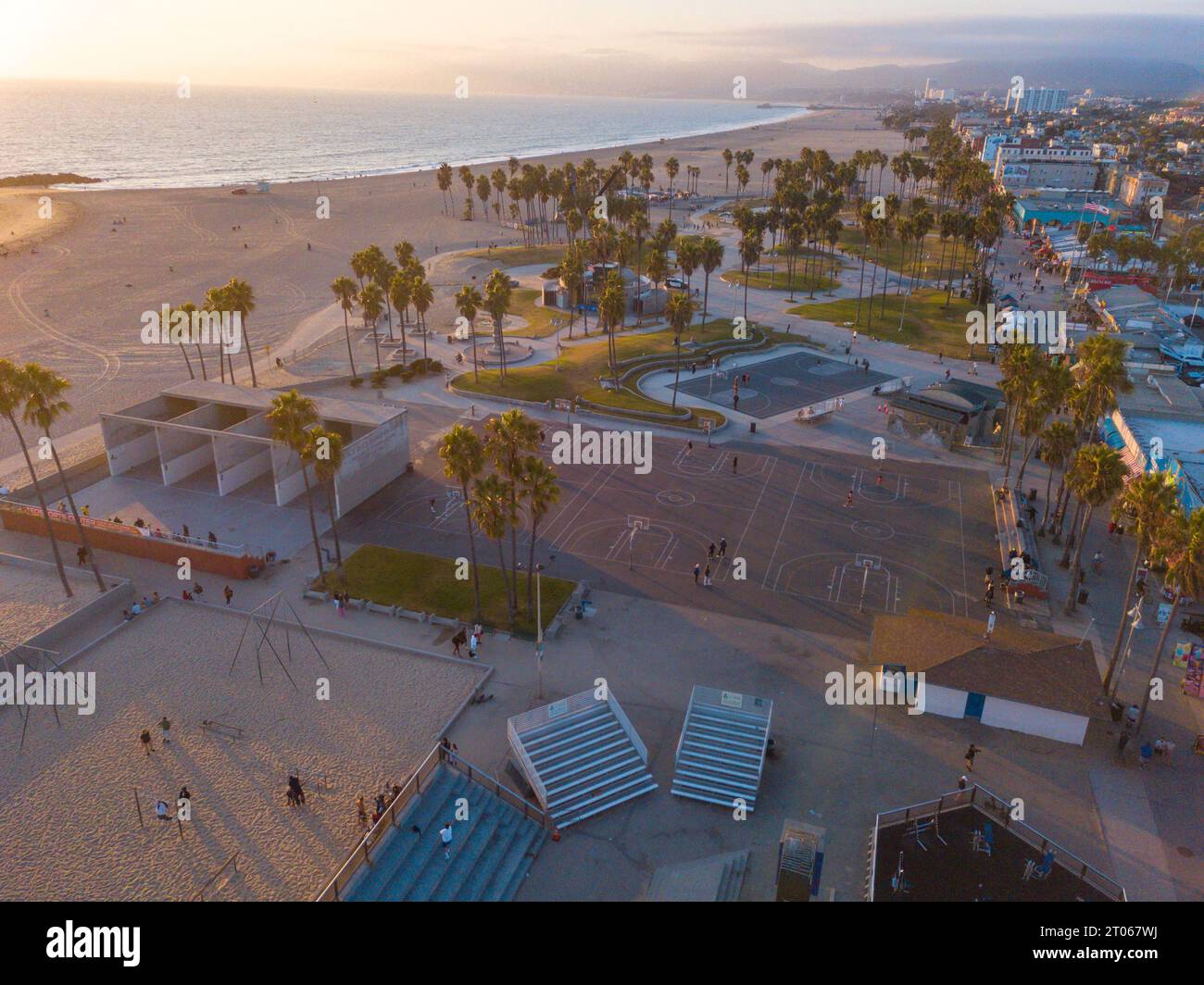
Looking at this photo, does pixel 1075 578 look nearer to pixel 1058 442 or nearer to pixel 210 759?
pixel 1058 442

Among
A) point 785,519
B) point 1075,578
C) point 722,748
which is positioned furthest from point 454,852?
point 1075,578

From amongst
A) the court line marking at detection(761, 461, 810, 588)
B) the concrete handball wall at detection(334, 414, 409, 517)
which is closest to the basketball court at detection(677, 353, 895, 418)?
the court line marking at detection(761, 461, 810, 588)

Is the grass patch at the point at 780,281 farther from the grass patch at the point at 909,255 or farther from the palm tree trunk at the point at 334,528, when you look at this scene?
the palm tree trunk at the point at 334,528

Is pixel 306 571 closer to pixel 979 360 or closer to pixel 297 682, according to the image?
pixel 297 682

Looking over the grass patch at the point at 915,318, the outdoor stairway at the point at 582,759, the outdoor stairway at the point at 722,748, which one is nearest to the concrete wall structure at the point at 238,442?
the outdoor stairway at the point at 582,759

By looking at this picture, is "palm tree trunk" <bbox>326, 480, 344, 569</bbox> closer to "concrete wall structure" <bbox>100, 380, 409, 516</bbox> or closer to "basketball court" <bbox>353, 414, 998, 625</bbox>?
"basketball court" <bbox>353, 414, 998, 625</bbox>
